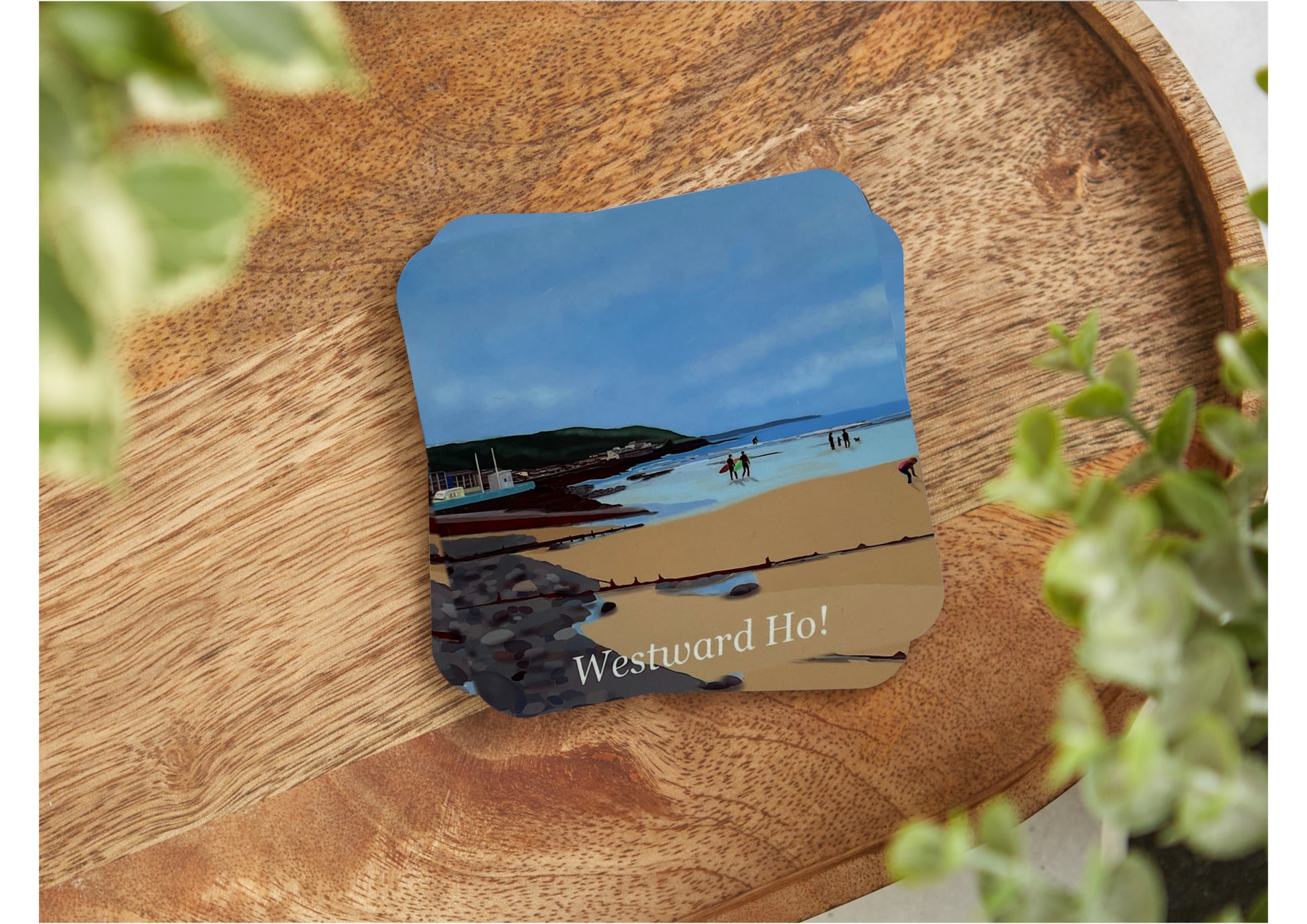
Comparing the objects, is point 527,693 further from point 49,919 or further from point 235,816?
point 49,919

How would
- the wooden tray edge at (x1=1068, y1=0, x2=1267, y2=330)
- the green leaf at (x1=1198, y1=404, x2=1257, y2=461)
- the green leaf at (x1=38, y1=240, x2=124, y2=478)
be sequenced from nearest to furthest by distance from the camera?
the green leaf at (x1=38, y1=240, x2=124, y2=478), the green leaf at (x1=1198, y1=404, x2=1257, y2=461), the wooden tray edge at (x1=1068, y1=0, x2=1267, y2=330)

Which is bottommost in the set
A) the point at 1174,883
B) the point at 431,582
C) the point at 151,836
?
the point at 1174,883

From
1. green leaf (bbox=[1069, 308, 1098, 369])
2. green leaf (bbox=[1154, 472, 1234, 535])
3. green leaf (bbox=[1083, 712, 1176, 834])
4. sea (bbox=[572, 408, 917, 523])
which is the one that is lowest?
green leaf (bbox=[1083, 712, 1176, 834])

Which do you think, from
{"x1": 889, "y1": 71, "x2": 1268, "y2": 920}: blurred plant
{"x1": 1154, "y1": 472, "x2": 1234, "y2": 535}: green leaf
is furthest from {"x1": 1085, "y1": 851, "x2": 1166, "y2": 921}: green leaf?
{"x1": 1154, "y1": 472, "x2": 1234, "y2": 535}: green leaf

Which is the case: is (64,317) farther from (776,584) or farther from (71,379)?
(776,584)

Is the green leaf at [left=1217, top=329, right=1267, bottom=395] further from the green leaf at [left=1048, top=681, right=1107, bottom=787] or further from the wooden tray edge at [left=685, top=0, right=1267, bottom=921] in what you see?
the wooden tray edge at [left=685, top=0, right=1267, bottom=921]

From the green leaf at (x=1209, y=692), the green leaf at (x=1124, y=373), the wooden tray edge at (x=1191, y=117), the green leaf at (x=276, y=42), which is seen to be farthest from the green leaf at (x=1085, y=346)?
the wooden tray edge at (x=1191, y=117)

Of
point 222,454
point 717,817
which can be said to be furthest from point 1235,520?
point 222,454
